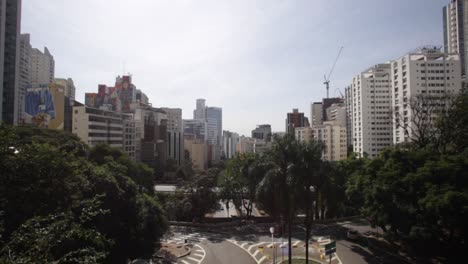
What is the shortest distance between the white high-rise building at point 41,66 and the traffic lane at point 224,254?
131 meters

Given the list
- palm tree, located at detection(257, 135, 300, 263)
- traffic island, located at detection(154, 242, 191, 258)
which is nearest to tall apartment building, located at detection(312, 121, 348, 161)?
palm tree, located at detection(257, 135, 300, 263)

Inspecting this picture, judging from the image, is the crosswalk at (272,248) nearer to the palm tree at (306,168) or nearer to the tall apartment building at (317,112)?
the palm tree at (306,168)

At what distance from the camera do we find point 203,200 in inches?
1362

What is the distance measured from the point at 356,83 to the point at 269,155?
77.9 metres

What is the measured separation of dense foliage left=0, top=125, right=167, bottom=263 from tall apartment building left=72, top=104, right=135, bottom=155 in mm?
40651

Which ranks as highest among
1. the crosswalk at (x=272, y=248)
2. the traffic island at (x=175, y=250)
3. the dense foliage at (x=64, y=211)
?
the dense foliage at (x=64, y=211)

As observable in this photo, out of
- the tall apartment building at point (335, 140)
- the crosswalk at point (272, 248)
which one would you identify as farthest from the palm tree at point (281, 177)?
the tall apartment building at point (335, 140)

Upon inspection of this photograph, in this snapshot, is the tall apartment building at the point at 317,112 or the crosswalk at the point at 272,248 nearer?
the crosswalk at the point at 272,248

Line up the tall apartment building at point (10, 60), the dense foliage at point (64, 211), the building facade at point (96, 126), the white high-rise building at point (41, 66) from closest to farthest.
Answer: the dense foliage at point (64, 211) < the tall apartment building at point (10, 60) < the building facade at point (96, 126) < the white high-rise building at point (41, 66)

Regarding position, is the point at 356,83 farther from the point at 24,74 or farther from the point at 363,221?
the point at 24,74

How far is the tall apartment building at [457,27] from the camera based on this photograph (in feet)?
322

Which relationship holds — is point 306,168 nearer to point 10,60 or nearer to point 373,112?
point 10,60

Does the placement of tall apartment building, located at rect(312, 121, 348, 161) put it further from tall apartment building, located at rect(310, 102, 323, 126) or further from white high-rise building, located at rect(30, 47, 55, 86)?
white high-rise building, located at rect(30, 47, 55, 86)

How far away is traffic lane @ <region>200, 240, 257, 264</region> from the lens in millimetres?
22141
